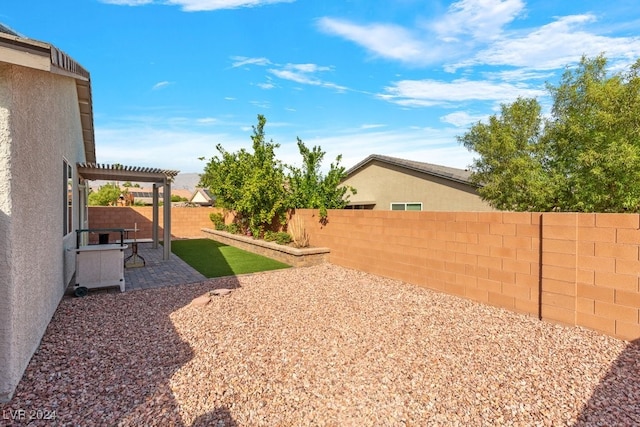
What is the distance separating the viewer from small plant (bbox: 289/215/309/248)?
1202 cm

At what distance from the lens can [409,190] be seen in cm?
1759

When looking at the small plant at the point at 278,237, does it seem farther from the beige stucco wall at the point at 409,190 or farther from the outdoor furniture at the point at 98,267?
the beige stucco wall at the point at 409,190

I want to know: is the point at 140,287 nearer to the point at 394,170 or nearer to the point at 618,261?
the point at 618,261

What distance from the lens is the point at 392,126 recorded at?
19.1 metres

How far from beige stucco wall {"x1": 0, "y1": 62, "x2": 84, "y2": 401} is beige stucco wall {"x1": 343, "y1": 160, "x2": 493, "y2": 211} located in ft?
48.6

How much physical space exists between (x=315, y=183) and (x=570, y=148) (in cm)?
882

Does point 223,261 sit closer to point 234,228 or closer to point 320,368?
point 234,228

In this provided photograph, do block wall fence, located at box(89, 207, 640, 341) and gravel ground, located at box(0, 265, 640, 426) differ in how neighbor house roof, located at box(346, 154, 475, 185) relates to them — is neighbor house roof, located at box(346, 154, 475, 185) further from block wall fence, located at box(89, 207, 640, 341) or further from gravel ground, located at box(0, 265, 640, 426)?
gravel ground, located at box(0, 265, 640, 426)

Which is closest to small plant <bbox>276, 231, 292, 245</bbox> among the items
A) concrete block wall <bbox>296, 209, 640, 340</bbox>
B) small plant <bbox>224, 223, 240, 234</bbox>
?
concrete block wall <bbox>296, 209, 640, 340</bbox>

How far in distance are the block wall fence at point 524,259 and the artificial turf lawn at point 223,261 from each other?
3.41m

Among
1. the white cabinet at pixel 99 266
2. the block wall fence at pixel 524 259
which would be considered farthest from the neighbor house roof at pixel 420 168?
the white cabinet at pixel 99 266

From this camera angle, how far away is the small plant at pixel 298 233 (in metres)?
12.0

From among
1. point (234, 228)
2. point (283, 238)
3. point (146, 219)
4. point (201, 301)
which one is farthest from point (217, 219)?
point (201, 301)

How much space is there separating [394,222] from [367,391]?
583 cm
